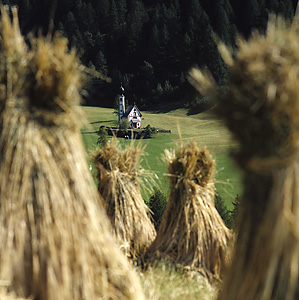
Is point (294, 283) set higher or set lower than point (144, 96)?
lower

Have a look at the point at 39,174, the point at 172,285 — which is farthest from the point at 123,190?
the point at 39,174

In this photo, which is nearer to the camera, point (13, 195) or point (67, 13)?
point (13, 195)

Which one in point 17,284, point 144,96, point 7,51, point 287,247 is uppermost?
point 144,96

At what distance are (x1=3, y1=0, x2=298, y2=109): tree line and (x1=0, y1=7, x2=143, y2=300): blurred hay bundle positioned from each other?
48565 mm

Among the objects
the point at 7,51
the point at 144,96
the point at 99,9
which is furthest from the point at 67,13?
the point at 7,51

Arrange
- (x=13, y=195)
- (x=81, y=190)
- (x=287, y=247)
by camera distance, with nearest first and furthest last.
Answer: (x=287, y=247) → (x=13, y=195) → (x=81, y=190)

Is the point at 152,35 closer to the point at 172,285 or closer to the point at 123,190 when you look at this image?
the point at 123,190

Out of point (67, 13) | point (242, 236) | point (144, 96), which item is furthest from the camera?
point (67, 13)

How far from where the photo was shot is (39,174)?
8.85ft

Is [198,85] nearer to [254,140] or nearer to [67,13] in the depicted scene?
[254,140]

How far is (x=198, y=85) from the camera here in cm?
262

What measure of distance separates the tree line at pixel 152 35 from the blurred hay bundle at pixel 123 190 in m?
45.4

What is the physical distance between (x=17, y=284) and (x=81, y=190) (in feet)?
2.18

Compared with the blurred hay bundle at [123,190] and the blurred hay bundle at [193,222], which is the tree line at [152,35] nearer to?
the blurred hay bundle at [123,190]
